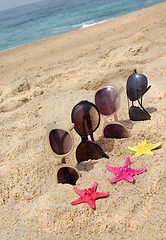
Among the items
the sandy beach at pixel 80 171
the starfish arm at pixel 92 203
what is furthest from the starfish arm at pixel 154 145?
the starfish arm at pixel 92 203

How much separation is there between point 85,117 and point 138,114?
842 millimetres

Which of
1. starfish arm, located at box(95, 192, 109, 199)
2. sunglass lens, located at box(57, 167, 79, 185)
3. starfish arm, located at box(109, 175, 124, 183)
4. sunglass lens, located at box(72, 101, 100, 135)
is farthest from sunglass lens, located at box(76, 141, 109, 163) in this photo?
starfish arm, located at box(95, 192, 109, 199)

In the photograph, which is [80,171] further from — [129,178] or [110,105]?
[110,105]

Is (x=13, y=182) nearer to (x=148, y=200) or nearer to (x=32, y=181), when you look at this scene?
(x=32, y=181)

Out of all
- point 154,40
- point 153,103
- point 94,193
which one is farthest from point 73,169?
point 154,40

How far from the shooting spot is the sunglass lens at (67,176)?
185 cm

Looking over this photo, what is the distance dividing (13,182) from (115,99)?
1.21m

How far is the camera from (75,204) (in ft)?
5.29

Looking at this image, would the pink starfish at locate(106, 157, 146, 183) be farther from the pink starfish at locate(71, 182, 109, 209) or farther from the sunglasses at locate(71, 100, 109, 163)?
the sunglasses at locate(71, 100, 109, 163)

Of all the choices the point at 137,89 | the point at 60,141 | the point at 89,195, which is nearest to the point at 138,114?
the point at 137,89

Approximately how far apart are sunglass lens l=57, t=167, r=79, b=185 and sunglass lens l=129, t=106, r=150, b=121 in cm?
104

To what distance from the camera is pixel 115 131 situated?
2.28 m

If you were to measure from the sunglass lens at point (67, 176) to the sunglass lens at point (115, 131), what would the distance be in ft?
2.04

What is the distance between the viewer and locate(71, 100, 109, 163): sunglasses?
6.23 feet
